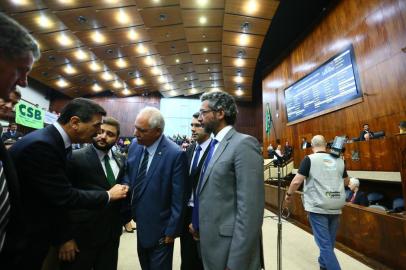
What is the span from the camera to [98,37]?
8.58 meters

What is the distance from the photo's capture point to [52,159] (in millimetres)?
1179

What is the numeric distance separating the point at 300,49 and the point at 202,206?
885 cm

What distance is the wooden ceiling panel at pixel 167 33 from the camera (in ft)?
27.4

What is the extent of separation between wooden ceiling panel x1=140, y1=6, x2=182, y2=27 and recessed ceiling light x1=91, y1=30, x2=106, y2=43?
178 centimetres

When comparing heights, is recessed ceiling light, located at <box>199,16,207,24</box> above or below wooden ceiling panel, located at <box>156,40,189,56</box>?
below

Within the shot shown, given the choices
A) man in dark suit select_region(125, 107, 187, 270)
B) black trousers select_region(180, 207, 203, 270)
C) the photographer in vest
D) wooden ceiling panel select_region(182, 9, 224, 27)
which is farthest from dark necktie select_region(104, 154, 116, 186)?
wooden ceiling panel select_region(182, 9, 224, 27)

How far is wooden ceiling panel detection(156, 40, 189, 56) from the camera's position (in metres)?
9.43

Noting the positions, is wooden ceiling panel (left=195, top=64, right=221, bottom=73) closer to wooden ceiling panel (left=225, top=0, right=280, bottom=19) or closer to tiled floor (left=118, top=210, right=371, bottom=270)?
wooden ceiling panel (left=225, top=0, right=280, bottom=19)

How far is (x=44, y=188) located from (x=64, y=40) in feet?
31.0

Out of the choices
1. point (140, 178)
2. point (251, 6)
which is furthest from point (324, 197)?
point (251, 6)

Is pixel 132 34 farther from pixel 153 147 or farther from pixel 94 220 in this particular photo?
pixel 94 220

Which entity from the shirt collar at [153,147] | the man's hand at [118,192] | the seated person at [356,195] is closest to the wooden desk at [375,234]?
the seated person at [356,195]

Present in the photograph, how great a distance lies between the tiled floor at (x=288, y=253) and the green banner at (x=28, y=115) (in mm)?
6055

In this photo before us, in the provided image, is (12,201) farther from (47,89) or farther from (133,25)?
(47,89)
